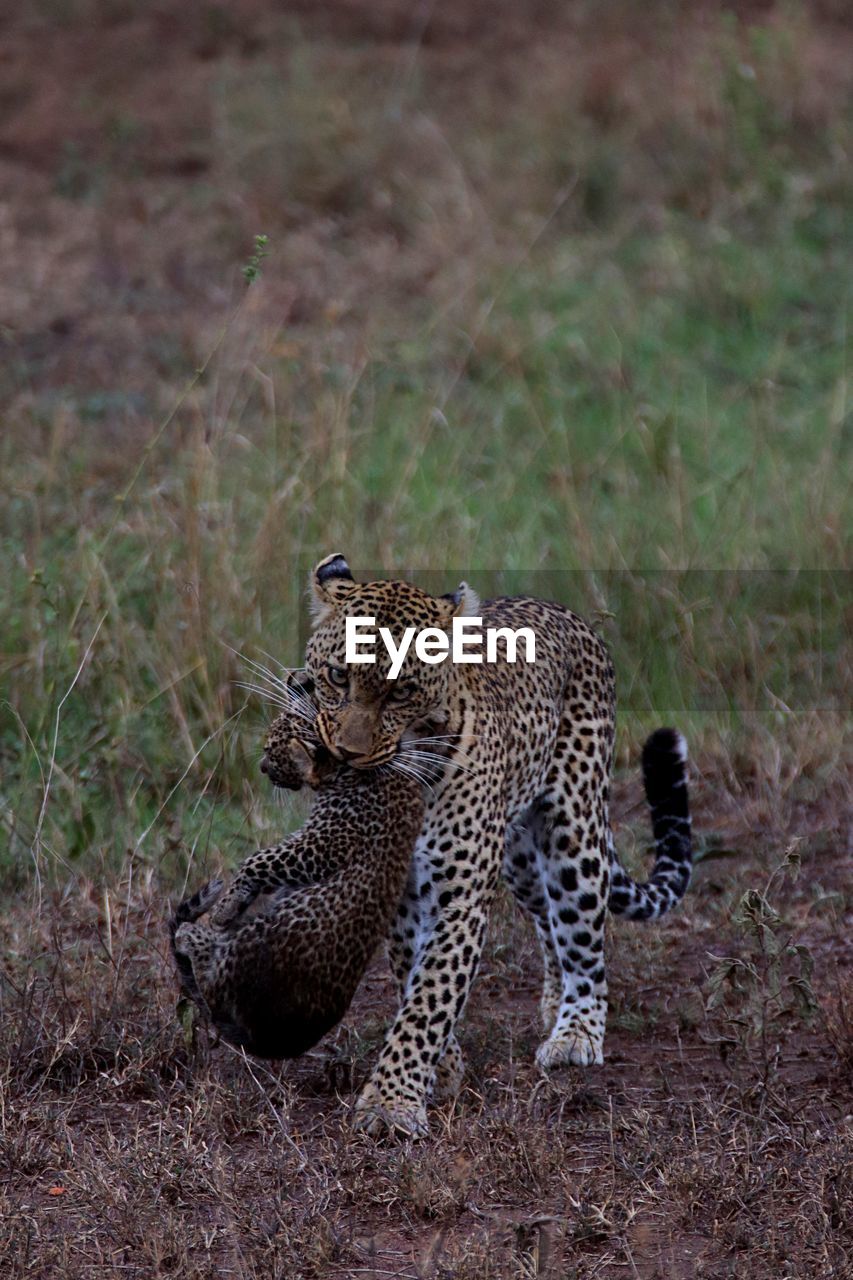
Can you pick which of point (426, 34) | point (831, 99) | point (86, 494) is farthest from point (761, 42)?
point (86, 494)

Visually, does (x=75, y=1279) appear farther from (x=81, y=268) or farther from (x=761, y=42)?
(x=761, y=42)

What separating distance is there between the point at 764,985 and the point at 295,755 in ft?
4.43

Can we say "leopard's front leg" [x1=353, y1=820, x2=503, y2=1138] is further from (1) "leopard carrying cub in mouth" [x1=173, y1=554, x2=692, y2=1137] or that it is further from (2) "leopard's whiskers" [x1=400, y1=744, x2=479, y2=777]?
(2) "leopard's whiskers" [x1=400, y1=744, x2=479, y2=777]

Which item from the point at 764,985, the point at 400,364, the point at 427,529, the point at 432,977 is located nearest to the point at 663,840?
the point at 764,985

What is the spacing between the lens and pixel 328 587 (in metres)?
4.84

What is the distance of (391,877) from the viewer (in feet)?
14.8

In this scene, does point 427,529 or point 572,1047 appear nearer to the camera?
point 572,1047

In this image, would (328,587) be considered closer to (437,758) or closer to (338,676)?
(338,676)

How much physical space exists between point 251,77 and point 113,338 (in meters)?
4.04

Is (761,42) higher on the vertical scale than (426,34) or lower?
higher

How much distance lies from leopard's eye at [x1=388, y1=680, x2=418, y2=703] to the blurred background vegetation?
1.06 m

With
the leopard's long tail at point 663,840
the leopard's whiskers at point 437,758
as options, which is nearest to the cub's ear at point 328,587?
the leopard's whiskers at point 437,758
